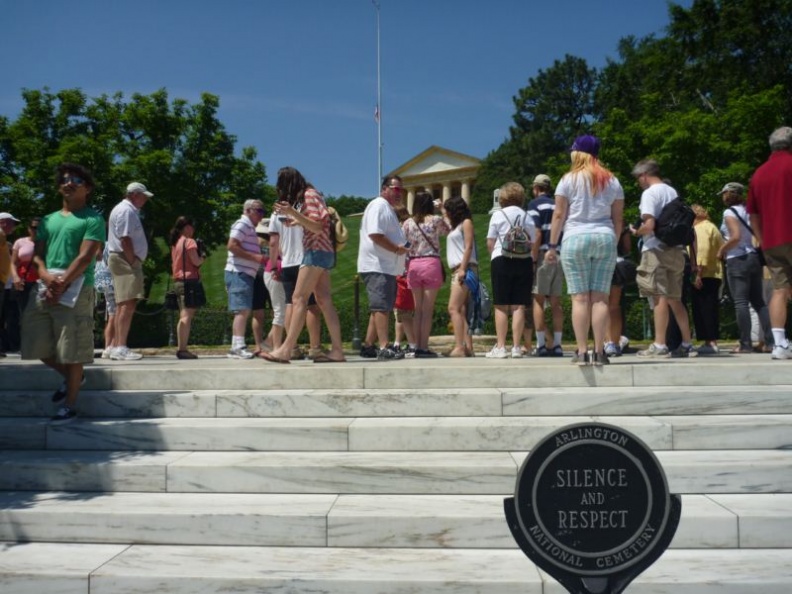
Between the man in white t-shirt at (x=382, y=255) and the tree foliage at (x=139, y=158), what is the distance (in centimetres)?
2586

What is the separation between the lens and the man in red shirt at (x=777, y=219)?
22.9 ft

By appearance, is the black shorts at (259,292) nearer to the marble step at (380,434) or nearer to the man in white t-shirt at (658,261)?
the marble step at (380,434)

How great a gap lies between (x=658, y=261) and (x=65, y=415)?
5756mm

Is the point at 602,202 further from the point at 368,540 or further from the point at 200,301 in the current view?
the point at 200,301

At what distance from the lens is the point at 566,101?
248 feet

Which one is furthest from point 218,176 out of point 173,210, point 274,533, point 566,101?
point 566,101

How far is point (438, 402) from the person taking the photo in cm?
569

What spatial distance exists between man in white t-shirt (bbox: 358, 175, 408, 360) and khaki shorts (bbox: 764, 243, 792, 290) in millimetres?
3535

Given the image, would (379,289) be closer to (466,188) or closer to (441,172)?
(466,188)

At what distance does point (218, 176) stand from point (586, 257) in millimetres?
33150

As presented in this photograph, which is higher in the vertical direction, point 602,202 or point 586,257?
point 602,202

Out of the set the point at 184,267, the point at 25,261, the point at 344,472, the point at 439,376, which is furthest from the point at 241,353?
the point at 344,472

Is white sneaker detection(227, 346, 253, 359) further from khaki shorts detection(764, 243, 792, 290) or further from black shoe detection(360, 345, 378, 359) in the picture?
khaki shorts detection(764, 243, 792, 290)

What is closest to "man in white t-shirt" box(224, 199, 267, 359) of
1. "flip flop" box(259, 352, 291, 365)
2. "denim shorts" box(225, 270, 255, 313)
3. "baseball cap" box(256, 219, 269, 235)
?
"denim shorts" box(225, 270, 255, 313)
